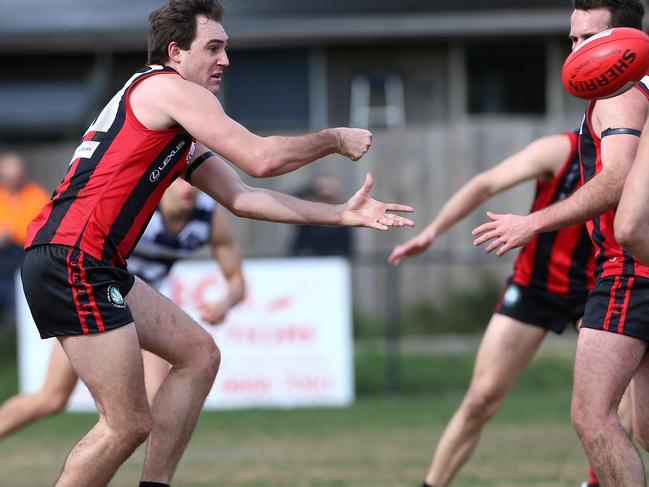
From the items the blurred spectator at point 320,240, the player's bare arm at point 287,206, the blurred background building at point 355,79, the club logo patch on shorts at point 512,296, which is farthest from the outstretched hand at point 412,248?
the blurred background building at point 355,79

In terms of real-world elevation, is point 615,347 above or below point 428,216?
above

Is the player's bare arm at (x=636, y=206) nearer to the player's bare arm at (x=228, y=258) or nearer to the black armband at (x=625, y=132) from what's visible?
the black armband at (x=625, y=132)

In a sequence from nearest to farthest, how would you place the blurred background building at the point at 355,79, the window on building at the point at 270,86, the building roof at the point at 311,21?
the blurred background building at the point at 355,79 < the building roof at the point at 311,21 < the window on building at the point at 270,86

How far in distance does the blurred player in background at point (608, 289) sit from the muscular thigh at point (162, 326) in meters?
1.42

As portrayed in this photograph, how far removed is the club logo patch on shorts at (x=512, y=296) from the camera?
7102 millimetres

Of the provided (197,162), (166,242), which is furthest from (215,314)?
(197,162)

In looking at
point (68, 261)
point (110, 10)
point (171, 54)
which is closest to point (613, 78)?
point (171, 54)

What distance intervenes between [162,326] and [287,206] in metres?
0.78

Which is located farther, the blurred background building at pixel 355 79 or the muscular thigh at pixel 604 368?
the blurred background building at pixel 355 79

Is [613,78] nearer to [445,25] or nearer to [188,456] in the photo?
[188,456]

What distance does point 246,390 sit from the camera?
42.1ft

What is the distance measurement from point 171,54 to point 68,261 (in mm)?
1022

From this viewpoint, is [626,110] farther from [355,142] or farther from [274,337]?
[274,337]

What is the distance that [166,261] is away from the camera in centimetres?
837
